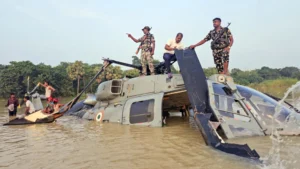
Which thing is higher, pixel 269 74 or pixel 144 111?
pixel 269 74

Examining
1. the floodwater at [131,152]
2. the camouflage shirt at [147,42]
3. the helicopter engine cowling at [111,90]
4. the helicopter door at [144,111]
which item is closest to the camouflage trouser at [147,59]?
the camouflage shirt at [147,42]

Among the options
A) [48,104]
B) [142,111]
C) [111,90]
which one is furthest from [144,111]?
[48,104]

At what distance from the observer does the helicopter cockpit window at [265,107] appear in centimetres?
598

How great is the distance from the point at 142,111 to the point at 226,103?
2750 mm

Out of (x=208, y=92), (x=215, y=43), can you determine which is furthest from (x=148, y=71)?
(x=208, y=92)

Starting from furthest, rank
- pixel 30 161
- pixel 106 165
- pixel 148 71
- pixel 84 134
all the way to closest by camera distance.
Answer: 1. pixel 148 71
2. pixel 84 134
3. pixel 30 161
4. pixel 106 165

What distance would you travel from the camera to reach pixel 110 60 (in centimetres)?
1058

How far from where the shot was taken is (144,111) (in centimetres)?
791

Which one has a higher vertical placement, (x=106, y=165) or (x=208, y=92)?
(x=208, y=92)

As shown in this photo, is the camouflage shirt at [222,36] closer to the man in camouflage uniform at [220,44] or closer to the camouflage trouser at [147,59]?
the man in camouflage uniform at [220,44]

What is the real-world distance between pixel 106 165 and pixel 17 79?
41.4m

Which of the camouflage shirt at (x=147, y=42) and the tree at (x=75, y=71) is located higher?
the tree at (x=75, y=71)

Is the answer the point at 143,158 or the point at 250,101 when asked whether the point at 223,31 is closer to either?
the point at 250,101

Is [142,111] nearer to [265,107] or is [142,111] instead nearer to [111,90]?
[111,90]
